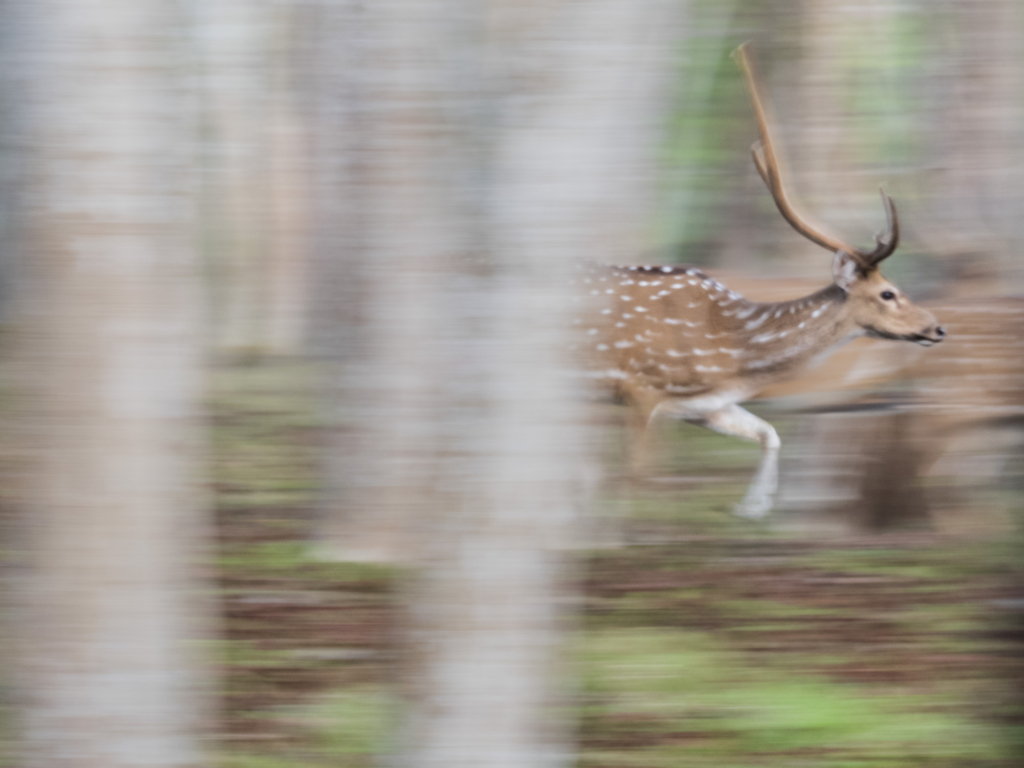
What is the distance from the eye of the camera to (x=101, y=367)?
2645 millimetres

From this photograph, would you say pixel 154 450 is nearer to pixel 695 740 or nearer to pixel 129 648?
pixel 129 648

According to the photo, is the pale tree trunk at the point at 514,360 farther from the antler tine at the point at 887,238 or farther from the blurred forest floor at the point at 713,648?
the antler tine at the point at 887,238

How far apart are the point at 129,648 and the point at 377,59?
5.31 ft

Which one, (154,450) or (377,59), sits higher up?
(377,59)

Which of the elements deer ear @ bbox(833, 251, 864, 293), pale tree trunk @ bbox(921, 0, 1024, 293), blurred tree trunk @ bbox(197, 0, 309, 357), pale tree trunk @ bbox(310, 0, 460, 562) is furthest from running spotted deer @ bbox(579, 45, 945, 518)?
blurred tree trunk @ bbox(197, 0, 309, 357)

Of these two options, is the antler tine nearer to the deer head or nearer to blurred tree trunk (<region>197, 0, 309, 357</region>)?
the deer head

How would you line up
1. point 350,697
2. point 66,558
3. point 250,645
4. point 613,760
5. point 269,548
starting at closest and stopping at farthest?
point 66,558
point 613,760
point 350,697
point 250,645
point 269,548

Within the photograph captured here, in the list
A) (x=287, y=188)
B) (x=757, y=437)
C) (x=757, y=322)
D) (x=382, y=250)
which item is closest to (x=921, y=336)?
(x=757, y=322)

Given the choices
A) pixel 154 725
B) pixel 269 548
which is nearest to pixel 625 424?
pixel 269 548

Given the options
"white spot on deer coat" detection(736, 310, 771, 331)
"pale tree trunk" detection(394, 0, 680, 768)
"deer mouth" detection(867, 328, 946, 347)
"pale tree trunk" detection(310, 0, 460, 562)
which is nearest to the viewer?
"pale tree trunk" detection(394, 0, 680, 768)

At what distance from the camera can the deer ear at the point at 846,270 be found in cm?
595

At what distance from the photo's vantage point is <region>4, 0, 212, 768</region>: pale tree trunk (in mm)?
2635

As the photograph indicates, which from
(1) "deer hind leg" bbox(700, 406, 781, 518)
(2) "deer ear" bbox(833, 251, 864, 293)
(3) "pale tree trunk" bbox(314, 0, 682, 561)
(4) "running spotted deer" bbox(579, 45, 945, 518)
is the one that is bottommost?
(1) "deer hind leg" bbox(700, 406, 781, 518)

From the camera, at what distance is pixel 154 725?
2811 mm
